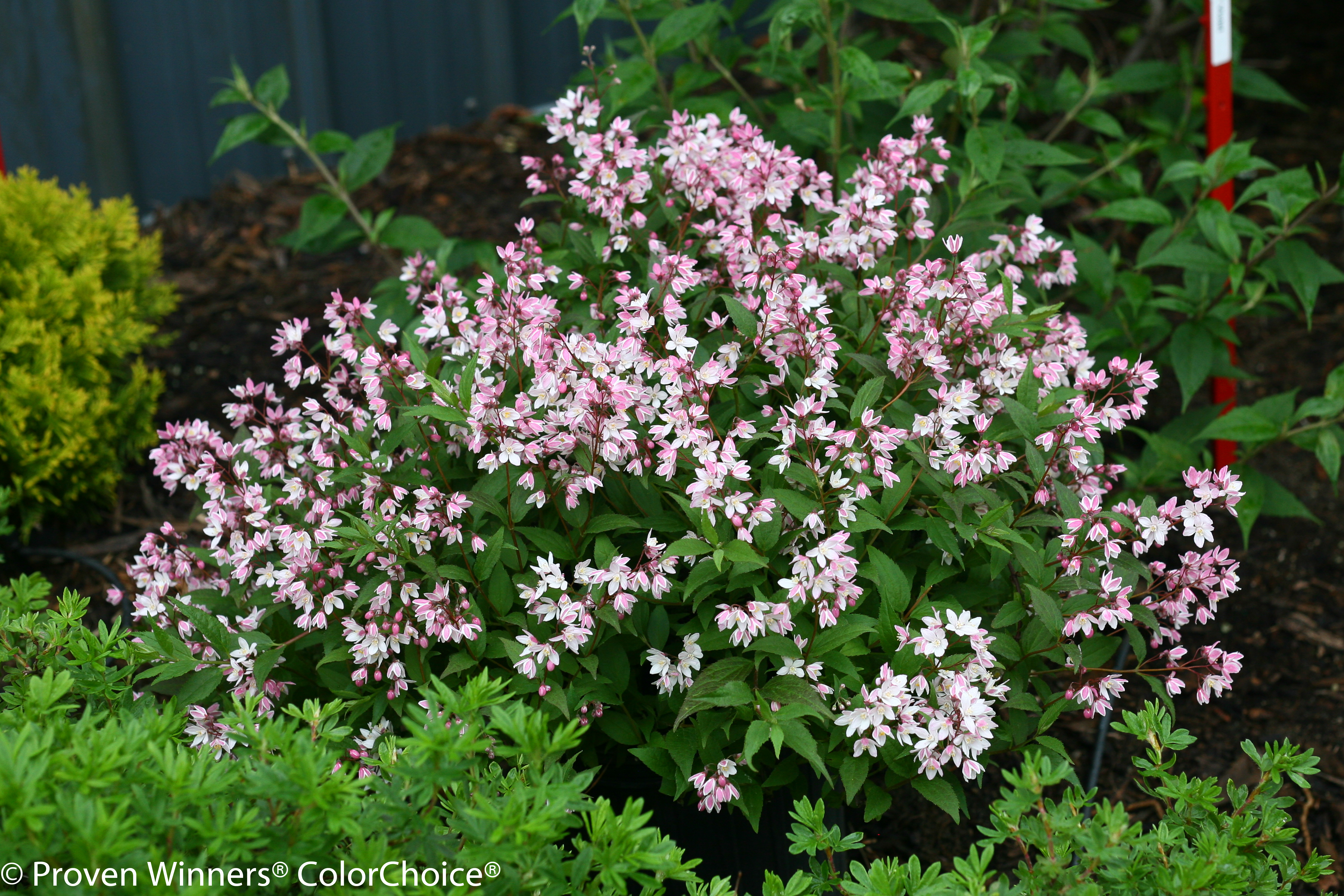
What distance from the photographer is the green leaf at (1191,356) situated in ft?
10.1

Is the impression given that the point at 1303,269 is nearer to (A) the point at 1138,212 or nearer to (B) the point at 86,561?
(A) the point at 1138,212

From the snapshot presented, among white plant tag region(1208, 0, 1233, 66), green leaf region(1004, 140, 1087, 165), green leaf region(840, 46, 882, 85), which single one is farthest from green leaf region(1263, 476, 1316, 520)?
green leaf region(840, 46, 882, 85)

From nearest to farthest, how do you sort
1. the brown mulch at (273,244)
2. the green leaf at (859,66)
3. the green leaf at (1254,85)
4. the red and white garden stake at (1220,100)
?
the green leaf at (859,66), the red and white garden stake at (1220,100), the green leaf at (1254,85), the brown mulch at (273,244)

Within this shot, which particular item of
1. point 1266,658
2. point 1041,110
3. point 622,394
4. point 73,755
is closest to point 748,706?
point 622,394

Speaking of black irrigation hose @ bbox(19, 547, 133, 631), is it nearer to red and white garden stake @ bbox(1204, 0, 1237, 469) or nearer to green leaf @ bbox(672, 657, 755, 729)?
green leaf @ bbox(672, 657, 755, 729)

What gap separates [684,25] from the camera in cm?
313

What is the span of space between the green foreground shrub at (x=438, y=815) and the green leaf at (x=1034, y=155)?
5.78ft

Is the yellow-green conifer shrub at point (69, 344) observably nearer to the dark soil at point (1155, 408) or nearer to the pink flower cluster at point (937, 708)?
the dark soil at point (1155, 408)

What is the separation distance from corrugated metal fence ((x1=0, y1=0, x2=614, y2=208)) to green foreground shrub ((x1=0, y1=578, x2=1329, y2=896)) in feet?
10.2

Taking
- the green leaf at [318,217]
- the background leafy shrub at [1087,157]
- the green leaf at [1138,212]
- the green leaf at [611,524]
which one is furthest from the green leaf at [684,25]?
the green leaf at [611,524]

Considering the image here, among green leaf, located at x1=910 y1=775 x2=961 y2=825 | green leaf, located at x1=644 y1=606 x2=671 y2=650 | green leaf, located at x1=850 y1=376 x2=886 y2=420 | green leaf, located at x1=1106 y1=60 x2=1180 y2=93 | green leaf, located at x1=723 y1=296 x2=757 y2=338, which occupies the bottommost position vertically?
green leaf, located at x1=910 y1=775 x2=961 y2=825

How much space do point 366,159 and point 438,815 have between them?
7.99 feet

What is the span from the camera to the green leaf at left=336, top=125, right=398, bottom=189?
3520 millimetres

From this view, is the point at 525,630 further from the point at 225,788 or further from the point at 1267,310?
the point at 1267,310
